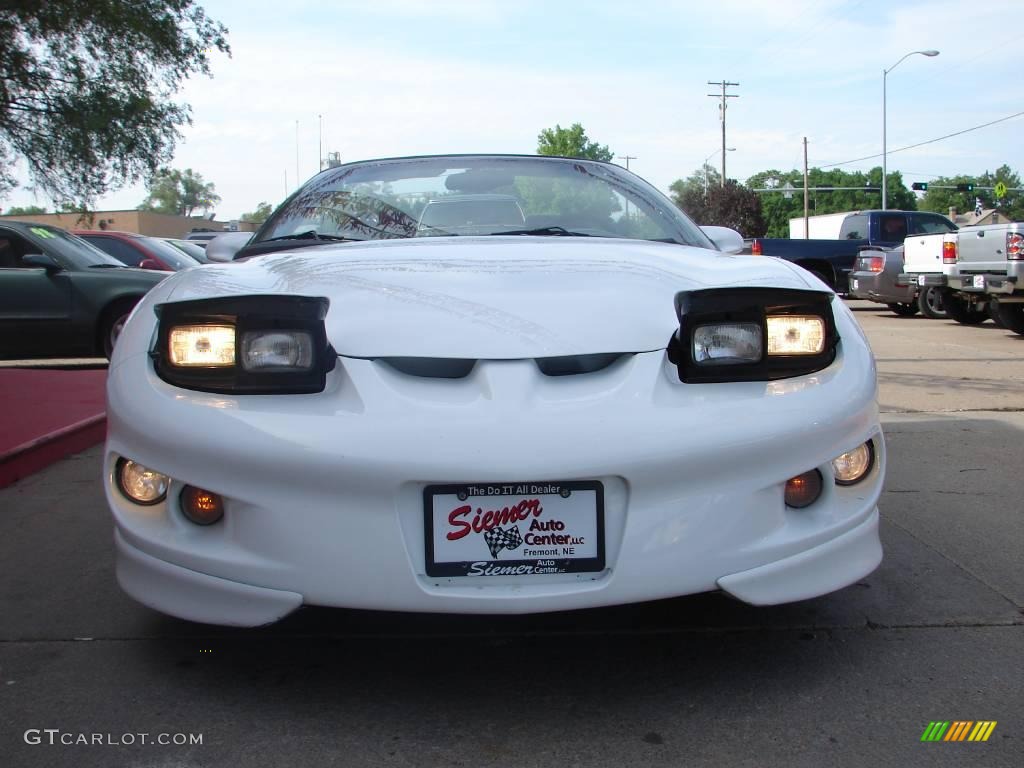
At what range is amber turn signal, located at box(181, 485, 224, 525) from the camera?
2182 mm

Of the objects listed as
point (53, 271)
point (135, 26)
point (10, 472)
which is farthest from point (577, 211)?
point (135, 26)

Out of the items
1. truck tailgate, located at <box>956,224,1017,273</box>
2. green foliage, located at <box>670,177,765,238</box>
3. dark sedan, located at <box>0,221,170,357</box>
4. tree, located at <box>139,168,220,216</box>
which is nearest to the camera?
dark sedan, located at <box>0,221,170,357</box>

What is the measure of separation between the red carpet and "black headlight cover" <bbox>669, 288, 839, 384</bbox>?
358cm

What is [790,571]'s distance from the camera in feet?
7.19

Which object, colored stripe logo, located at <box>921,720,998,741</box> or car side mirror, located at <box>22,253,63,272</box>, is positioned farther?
car side mirror, located at <box>22,253,63,272</box>

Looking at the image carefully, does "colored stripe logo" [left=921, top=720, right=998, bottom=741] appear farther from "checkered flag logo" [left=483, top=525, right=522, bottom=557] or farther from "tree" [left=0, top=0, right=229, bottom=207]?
"tree" [left=0, top=0, right=229, bottom=207]

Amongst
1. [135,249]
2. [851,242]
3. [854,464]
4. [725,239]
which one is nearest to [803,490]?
[854,464]

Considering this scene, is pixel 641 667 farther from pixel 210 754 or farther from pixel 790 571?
pixel 210 754

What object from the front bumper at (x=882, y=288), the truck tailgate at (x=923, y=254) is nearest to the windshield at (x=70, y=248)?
the truck tailgate at (x=923, y=254)

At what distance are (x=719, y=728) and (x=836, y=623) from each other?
0.74 meters

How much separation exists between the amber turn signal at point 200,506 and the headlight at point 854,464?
1.40 m

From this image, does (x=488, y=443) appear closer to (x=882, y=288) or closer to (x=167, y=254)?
(x=167, y=254)

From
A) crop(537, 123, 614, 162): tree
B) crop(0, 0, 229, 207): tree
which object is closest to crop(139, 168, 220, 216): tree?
crop(537, 123, 614, 162): tree

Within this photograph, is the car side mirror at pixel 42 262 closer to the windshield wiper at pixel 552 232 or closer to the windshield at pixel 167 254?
the windshield at pixel 167 254
